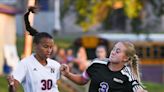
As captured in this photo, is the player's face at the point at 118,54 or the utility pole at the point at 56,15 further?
the utility pole at the point at 56,15

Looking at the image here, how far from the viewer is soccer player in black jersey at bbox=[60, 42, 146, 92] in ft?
22.9

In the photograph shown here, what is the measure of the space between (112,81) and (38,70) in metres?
0.85

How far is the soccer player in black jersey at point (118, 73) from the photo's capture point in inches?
274

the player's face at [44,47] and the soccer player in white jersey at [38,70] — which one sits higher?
the player's face at [44,47]

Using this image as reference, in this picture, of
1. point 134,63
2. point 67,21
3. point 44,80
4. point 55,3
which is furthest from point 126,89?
point 67,21

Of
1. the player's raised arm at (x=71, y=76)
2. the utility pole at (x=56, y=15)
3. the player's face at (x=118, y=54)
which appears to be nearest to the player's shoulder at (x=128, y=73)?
the player's face at (x=118, y=54)

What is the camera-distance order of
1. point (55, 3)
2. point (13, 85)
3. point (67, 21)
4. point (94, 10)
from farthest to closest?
point (67, 21) → point (55, 3) → point (94, 10) → point (13, 85)

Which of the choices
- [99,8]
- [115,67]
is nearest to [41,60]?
[115,67]

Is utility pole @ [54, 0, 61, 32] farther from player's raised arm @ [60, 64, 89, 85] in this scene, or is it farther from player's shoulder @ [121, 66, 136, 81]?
player's shoulder @ [121, 66, 136, 81]

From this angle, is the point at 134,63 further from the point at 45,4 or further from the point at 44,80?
the point at 45,4

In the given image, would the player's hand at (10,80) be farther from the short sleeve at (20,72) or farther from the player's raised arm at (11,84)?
the short sleeve at (20,72)

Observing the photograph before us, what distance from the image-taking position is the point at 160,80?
86.3 ft

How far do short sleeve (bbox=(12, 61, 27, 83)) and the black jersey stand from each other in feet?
2.50

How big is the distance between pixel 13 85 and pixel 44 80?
41 centimetres
